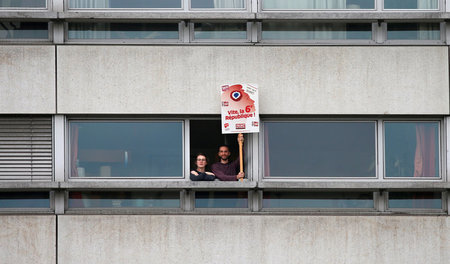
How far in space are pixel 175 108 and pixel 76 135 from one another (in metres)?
1.74

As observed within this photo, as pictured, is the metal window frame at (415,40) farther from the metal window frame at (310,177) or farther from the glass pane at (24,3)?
the glass pane at (24,3)

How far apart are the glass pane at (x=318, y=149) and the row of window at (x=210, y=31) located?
4.91ft

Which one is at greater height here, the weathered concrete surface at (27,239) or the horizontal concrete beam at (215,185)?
the horizontal concrete beam at (215,185)

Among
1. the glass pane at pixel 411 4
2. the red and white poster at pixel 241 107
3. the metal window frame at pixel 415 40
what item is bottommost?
the red and white poster at pixel 241 107

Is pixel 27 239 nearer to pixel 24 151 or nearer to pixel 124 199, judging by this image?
pixel 24 151

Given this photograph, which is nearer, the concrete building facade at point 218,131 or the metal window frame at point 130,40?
the concrete building facade at point 218,131

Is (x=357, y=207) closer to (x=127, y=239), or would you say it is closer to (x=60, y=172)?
(x=127, y=239)

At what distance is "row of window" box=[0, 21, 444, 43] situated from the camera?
11016 mm

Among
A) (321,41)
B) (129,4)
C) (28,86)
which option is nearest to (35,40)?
(28,86)

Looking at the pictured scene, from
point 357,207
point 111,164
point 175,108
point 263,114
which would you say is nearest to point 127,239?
point 111,164

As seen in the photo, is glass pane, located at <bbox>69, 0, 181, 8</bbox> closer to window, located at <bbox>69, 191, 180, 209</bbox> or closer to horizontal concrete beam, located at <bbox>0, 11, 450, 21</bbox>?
horizontal concrete beam, located at <bbox>0, 11, 450, 21</bbox>

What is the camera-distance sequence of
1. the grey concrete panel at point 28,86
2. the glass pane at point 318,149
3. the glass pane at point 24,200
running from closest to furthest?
the grey concrete panel at point 28,86 < the glass pane at point 24,200 < the glass pane at point 318,149

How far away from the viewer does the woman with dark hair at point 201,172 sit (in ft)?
35.3

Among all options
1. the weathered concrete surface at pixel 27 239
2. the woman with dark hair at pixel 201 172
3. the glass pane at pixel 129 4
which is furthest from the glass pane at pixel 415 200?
the weathered concrete surface at pixel 27 239
